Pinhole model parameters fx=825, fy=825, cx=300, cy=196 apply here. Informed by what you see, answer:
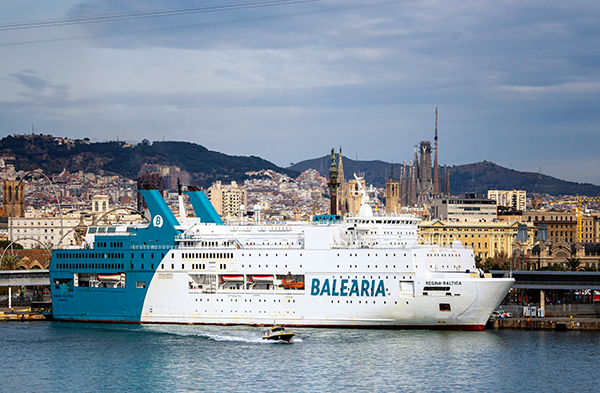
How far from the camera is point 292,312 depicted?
146 ft

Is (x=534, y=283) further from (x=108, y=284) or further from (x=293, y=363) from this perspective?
(x=108, y=284)

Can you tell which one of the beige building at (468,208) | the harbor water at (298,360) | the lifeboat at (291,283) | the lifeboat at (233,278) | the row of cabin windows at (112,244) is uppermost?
the beige building at (468,208)

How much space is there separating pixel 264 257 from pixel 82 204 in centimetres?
Answer: 15484

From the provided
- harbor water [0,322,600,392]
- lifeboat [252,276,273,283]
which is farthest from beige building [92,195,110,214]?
lifeboat [252,276,273,283]

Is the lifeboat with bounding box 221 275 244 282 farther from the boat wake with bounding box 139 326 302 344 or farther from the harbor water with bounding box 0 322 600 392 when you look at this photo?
the boat wake with bounding box 139 326 302 344

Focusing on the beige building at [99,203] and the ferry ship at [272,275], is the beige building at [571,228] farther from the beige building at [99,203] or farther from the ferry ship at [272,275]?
the ferry ship at [272,275]

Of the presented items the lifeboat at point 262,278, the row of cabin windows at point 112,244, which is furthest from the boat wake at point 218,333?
the row of cabin windows at point 112,244

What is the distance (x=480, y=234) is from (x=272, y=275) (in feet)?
182

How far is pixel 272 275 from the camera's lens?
45344mm

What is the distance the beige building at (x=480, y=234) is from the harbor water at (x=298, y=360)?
51.8 m

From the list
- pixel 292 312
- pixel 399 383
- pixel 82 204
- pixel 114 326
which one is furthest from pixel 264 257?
pixel 82 204

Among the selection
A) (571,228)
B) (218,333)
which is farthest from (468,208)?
(218,333)

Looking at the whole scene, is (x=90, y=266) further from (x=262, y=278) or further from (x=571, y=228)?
(x=571, y=228)

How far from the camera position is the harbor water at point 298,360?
33.5 meters
